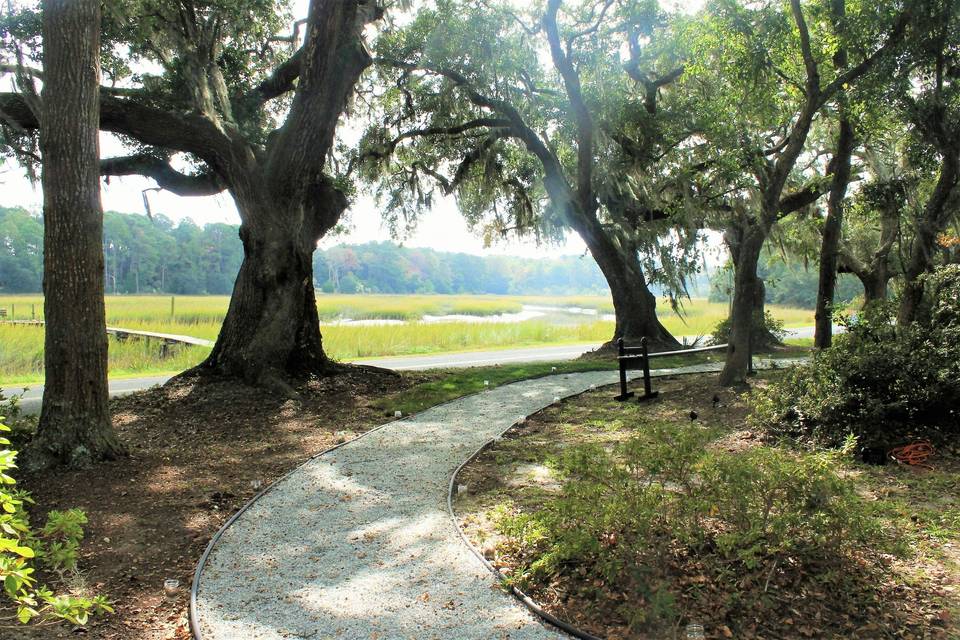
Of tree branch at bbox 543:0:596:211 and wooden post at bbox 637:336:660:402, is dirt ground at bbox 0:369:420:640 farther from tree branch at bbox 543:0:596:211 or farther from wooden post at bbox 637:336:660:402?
tree branch at bbox 543:0:596:211

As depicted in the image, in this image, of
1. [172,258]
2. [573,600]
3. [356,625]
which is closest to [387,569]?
[356,625]

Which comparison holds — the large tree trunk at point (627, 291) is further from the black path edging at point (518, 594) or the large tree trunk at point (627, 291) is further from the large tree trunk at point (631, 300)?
the black path edging at point (518, 594)

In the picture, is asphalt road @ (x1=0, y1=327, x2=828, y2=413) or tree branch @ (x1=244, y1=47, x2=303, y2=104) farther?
asphalt road @ (x1=0, y1=327, x2=828, y2=413)

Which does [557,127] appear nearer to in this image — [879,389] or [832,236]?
[832,236]

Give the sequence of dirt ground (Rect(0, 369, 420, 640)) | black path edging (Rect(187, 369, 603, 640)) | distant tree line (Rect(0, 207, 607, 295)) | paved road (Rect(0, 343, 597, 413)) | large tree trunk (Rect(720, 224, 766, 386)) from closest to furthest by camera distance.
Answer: black path edging (Rect(187, 369, 603, 640))
dirt ground (Rect(0, 369, 420, 640))
large tree trunk (Rect(720, 224, 766, 386))
paved road (Rect(0, 343, 597, 413))
distant tree line (Rect(0, 207, 607, 295))

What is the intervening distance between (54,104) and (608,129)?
11.1m

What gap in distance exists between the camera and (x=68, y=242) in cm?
555

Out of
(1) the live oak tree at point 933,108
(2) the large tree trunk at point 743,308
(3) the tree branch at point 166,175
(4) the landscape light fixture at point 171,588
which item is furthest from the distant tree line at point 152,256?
(4) the landscape light fixture at point 171,588

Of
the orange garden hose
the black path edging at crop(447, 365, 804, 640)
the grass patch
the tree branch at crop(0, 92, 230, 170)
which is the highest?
the tree branch at crop(0, 92, 230, 170)

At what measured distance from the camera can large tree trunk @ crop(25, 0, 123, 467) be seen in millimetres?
5539

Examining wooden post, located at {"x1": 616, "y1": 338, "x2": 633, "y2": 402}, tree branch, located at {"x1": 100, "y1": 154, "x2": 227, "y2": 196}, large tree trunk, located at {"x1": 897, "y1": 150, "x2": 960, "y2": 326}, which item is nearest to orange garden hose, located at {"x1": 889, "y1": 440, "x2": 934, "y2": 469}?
large tree trunk, located at {"x1": 897, "y1": 150, "x2": 960, "y2": 326}

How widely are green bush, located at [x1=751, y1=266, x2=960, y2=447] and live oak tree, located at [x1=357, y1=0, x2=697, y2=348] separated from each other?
22.9 ft

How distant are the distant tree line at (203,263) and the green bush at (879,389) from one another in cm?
1660

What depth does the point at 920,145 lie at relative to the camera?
1144 centimetres
